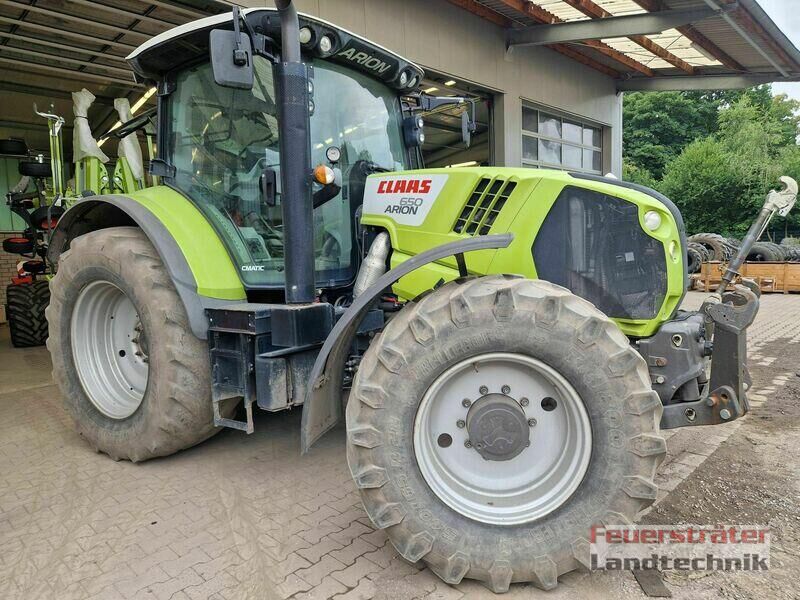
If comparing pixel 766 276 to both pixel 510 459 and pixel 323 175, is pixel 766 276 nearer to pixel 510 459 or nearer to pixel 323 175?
pixel 510 459

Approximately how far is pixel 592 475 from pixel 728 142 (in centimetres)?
3150

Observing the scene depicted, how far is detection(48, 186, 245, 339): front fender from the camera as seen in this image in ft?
10.3

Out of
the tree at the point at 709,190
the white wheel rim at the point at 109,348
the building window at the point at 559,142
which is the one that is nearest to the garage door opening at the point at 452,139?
the building window at the point at 559,142

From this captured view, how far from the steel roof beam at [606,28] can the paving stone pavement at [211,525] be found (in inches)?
279

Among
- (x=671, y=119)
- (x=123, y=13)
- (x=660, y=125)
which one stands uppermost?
(x=671, y=119)

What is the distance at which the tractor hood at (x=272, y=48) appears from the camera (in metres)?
2.89

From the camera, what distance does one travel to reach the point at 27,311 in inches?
318

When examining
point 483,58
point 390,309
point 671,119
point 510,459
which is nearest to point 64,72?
point 483,58

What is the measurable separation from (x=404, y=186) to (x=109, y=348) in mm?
2493

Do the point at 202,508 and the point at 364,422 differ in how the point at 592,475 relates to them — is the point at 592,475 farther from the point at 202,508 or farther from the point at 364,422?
the point at 202,508

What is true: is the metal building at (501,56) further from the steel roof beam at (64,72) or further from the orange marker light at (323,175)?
the orange marker light at (323,175)

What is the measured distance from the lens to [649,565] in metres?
2.38

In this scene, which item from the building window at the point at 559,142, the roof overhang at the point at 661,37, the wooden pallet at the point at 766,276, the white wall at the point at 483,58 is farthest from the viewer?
the wooden pallet at the point at 766,276

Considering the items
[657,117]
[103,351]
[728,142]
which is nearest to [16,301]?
[103,351]
